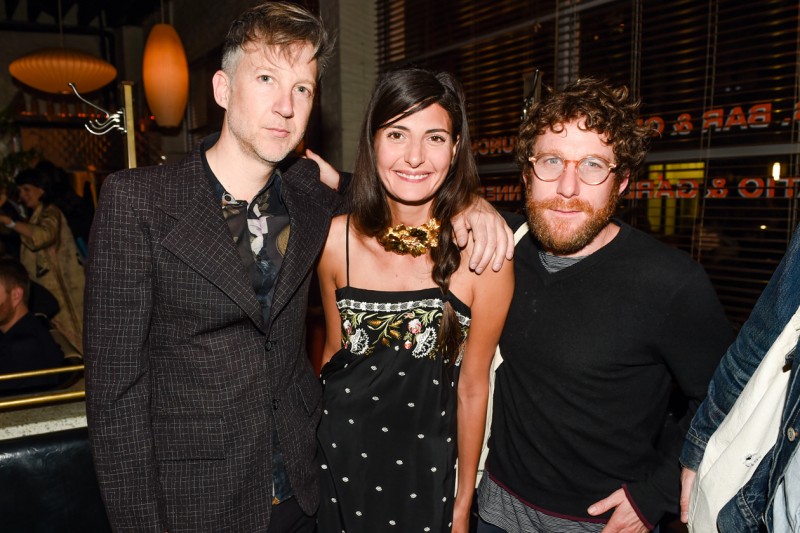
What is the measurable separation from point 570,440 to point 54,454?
1.58 meters

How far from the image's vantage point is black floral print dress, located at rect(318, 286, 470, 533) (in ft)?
5.31

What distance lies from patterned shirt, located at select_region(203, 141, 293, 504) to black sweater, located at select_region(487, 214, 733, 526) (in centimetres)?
68

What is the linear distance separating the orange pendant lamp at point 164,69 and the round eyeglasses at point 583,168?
3529 mm

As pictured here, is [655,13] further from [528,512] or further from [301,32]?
[528,512]

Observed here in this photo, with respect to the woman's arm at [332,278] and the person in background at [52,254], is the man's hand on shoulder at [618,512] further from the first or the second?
the person in background at [52,254]

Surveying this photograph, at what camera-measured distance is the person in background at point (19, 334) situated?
7.95 feet

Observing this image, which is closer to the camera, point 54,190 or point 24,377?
point 24,377

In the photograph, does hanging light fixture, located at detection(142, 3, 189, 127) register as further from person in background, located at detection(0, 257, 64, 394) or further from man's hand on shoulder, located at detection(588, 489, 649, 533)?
man's hand on shoulder, located at detection(588, 489, 649, 533)

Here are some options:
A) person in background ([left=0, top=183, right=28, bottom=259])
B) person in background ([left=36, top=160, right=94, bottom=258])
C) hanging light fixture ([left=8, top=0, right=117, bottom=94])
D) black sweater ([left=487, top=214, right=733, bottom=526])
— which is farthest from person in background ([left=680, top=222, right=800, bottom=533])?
person in background ([left=0, top=183, right=28, bottom=259])

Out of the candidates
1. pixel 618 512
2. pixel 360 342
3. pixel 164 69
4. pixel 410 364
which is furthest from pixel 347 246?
pixel 164 69

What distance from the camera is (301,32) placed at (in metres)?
1.45

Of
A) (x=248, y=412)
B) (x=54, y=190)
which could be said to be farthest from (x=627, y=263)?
(x=54, y=190)

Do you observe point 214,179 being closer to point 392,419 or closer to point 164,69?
point 392,419

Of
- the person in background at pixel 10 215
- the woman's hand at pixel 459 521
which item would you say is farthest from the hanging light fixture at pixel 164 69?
the woman's hand at pixel 459 521
